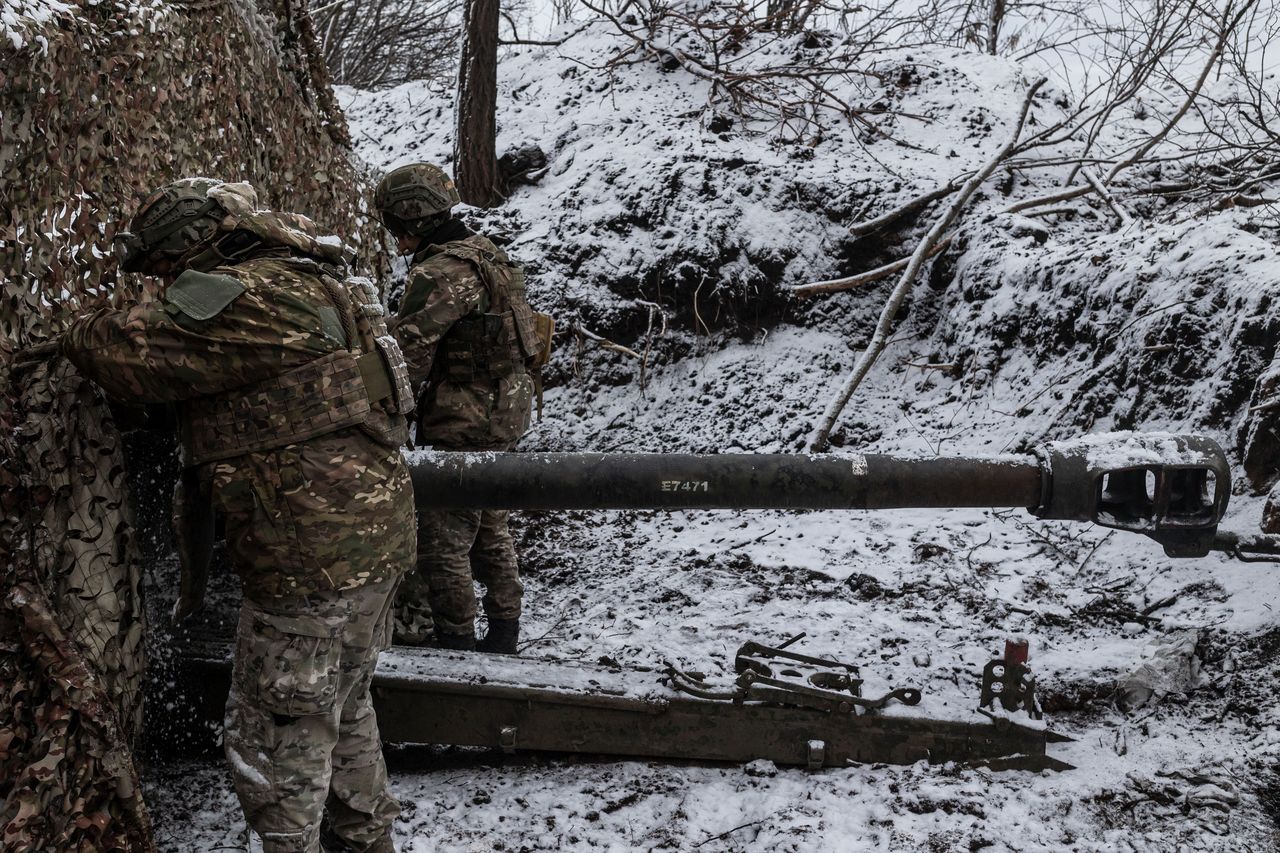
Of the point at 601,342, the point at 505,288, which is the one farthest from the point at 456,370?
the point at 601,342

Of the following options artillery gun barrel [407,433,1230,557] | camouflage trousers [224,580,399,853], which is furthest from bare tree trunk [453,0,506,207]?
camouflage trousers [224,580,399,853]

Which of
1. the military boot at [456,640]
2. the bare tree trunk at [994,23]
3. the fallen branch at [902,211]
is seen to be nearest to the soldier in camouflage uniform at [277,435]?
the military boot at [456,640]

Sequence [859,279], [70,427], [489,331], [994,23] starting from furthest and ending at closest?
[994,23] < [859,279] < [489,331] < [70,427]

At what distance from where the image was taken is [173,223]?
95.9 inches

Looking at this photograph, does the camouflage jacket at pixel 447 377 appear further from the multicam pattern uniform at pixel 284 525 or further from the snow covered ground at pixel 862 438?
the multicam pattern uniform at pixel 284 525

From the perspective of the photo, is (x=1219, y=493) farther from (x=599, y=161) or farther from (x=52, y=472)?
(x=599, y=161)

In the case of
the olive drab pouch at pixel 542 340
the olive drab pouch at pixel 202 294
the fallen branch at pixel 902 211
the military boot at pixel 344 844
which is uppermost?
the fallen branch at pixel 902 211

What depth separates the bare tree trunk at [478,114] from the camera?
25.5 feet

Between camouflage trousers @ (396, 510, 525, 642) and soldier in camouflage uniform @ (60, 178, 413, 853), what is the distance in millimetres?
1251

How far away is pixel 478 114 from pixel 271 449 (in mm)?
6001

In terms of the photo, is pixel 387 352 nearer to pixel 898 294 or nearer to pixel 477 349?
pixel 477 349

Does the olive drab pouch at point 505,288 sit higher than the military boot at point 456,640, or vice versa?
the olive drab pouch at point 505,288

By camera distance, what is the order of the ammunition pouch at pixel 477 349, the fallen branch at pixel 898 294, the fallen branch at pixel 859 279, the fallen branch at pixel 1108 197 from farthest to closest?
1. the fallen branch at pixel 859 279
2. the fallen branch at pixel 1108 197
3. the fallen branch at pixel 898 294
4. the ammunition pouch at pixel 477 349

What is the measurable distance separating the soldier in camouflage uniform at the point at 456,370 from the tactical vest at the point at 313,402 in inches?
46.6
